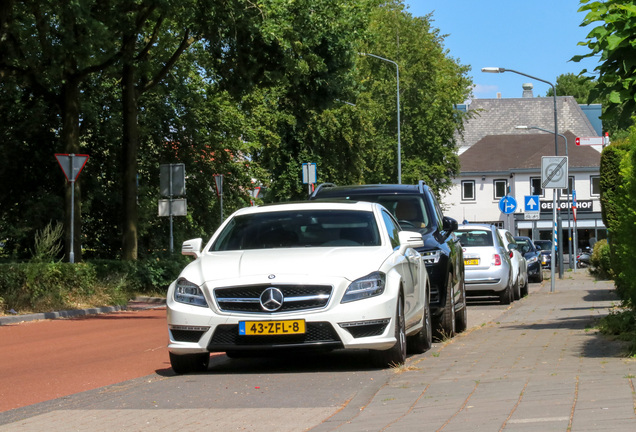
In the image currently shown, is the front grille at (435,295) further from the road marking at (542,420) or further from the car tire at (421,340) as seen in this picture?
the road marking at (542,420)

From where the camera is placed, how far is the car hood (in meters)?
9.29

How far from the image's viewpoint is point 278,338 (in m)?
9.23

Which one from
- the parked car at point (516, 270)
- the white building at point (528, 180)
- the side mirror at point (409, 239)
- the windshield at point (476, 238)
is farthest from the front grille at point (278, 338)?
the white building at point (528, 180)

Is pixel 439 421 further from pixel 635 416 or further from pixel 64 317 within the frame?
pixel 64 317

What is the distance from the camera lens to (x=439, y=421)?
6258 millimetres

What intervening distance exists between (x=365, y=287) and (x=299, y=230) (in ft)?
4.52

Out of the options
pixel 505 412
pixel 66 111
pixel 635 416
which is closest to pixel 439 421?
pixel 505 412

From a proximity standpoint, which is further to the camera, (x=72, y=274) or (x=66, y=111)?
(x=66, y=111)

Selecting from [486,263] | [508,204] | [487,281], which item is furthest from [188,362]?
[508,204]

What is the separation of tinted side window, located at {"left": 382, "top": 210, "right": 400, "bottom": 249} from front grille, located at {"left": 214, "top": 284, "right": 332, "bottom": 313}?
4.86 feet

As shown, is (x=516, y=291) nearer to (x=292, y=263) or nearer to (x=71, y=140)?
(x=71, y=140)

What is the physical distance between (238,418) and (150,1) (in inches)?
621

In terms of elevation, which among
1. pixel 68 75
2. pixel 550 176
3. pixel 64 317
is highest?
pixel 68 75

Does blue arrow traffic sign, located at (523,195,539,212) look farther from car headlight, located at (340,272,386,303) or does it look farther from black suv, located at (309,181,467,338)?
car headlight, located at (340,272,386,303)
